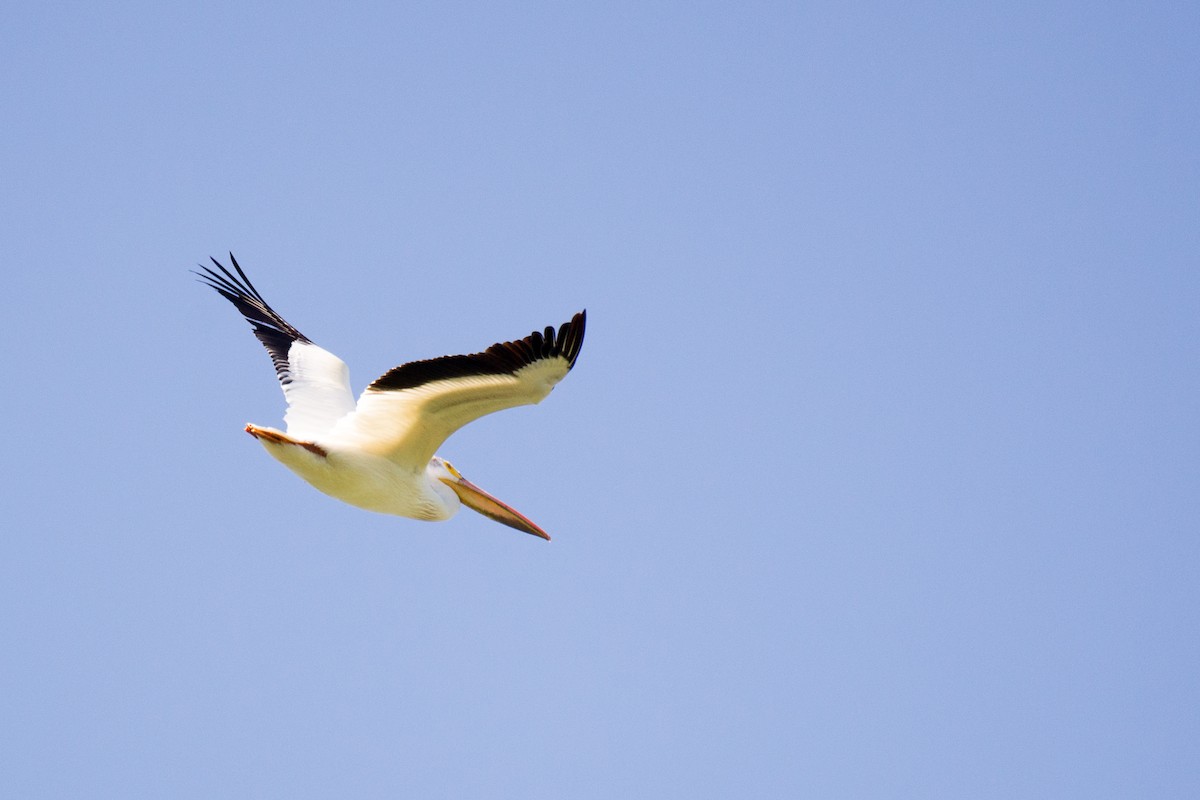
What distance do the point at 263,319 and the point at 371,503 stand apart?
2887mm

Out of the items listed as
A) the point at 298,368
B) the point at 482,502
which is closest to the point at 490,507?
the point at 482,502

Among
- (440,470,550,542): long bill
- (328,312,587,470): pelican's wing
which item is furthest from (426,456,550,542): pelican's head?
(328,312,587,470): pelican's wing

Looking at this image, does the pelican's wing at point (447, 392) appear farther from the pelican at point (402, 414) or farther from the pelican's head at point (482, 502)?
the pelican's head at point (482, 502)

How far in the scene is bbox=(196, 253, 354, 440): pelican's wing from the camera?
984 cm

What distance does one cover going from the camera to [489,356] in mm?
7734

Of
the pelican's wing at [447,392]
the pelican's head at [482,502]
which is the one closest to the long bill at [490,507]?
the pelican's head at [482,502]

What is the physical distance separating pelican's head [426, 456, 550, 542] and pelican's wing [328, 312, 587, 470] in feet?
3.92

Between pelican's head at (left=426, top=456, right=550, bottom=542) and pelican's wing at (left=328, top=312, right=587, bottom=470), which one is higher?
pelican's head at (left=426, top=456, right=550, bottom=542)

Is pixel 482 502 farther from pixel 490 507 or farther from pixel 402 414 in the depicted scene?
pixel 402 414

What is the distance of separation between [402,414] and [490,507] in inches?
88.0

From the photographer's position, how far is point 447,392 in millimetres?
8227

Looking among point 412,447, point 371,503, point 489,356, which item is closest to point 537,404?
point 489,356

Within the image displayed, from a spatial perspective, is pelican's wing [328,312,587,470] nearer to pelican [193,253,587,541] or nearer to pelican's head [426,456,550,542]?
pelican [193,253,587,541]

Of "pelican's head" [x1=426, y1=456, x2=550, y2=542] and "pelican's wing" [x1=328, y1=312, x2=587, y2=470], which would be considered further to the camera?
"pelican's head" [x1=426, y1=456, x2=550, y2=542]
